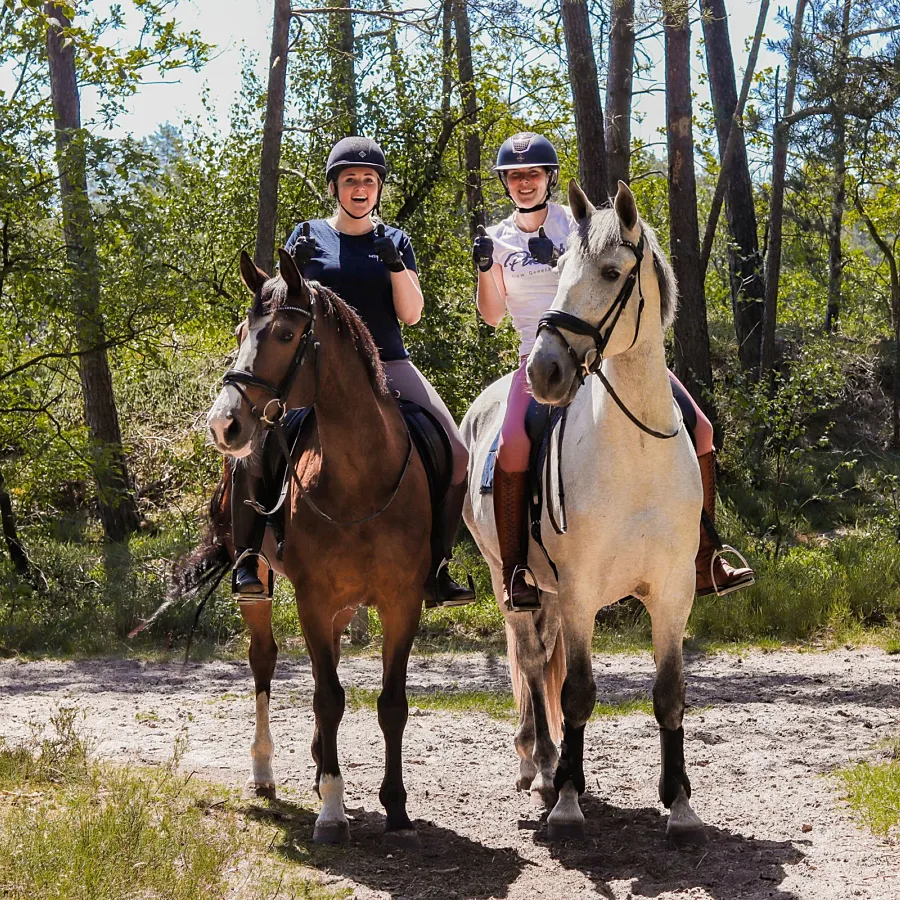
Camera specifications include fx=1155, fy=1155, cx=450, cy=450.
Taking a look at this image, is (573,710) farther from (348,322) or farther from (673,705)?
(348,322)

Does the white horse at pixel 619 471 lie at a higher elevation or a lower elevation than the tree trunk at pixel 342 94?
lower

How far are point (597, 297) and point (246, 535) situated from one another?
2.31 meters

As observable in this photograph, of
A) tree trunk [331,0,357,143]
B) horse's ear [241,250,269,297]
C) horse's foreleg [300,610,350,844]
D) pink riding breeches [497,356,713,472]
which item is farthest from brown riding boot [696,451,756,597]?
tree trunk [331,0,357,143]

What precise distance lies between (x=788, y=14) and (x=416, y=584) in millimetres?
12518

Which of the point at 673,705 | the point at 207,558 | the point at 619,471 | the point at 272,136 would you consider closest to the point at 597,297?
the point at 619,471

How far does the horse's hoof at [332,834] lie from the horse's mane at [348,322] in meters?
2.02

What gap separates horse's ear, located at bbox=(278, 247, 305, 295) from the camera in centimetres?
502

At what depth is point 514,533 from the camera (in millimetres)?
5781

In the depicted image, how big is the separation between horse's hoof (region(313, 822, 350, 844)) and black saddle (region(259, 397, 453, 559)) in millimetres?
1305

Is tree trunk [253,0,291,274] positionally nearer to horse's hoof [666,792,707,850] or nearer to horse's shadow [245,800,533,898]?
horse's shadow [245,800,533,898]

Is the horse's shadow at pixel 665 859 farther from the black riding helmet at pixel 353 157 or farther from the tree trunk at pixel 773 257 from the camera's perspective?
the tree trunk at pixel 773 257

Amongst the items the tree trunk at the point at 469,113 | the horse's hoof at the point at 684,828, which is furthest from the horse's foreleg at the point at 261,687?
the tree trunk at the point at 469,113

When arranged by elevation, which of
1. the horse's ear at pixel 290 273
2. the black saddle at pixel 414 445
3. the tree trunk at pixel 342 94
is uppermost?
the tree trunk at pixel 342 94

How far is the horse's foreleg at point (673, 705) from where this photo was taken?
16.9 feet
